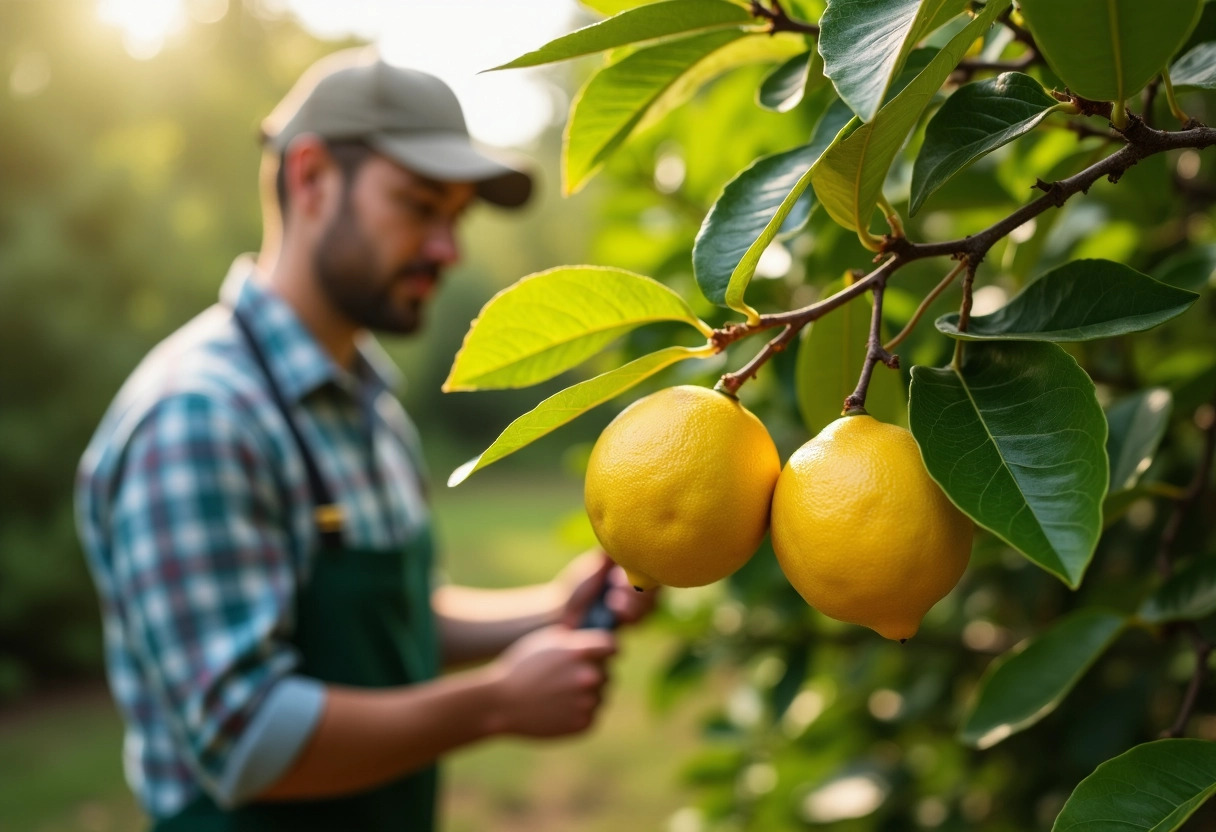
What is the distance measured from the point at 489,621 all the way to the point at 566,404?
5.28 feet

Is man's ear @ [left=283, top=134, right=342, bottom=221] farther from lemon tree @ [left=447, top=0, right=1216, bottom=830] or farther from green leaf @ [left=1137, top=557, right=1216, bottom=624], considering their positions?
green leaf @ [left=1137, top=557, right=1216, bottom=624]

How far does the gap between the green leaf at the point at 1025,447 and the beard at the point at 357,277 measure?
155 cm

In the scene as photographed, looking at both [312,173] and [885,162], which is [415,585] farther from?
[885,162]

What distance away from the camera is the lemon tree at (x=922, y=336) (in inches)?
18.4

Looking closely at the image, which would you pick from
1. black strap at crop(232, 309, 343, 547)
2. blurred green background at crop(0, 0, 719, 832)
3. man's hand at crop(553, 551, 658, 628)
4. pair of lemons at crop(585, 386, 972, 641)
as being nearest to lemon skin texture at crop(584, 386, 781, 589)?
pair of lemons at crop(585, 386, 972, 641)

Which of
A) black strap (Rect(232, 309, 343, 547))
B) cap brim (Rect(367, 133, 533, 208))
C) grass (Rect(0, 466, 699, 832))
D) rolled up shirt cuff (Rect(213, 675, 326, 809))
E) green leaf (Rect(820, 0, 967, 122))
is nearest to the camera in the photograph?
green leaf (Rect(820, 0, 967, 122))

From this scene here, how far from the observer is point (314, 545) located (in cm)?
160

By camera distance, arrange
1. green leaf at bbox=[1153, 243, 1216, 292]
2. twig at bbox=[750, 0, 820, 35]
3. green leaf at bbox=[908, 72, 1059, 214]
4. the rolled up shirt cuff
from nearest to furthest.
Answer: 1. green leaf at bbox=[908, 72, 1059, 214]
2. twig at bbox=[750, 0, 820, 35]
3. green leaf at bbox=[1153, 243, 1216, 292]
4. the rolled up shirt cuff

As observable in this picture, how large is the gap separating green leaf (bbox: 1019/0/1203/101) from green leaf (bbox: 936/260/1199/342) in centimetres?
11

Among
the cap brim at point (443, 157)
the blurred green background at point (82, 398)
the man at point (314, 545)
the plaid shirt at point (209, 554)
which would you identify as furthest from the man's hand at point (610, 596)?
the blurred green background at point (82, 398)

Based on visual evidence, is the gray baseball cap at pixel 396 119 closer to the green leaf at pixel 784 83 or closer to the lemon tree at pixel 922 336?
the lemon tree at pixel 922 336

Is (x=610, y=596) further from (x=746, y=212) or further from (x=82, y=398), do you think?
(x=82, y=398)

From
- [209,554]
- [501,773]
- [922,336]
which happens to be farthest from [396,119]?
[501,773]

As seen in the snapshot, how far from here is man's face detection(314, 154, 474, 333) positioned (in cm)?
192
